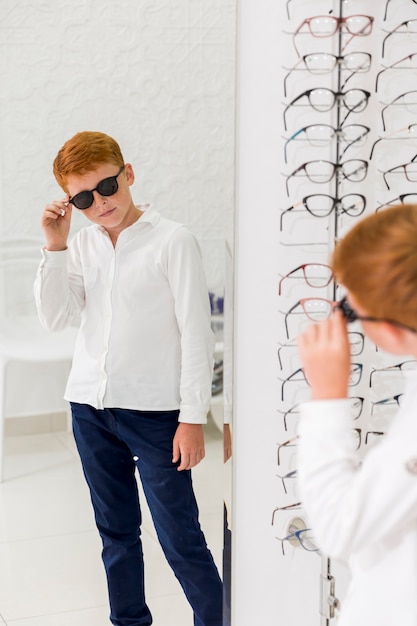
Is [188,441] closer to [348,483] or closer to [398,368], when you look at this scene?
[398,368]

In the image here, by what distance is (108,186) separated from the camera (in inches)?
63.6

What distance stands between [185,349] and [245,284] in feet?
0.55

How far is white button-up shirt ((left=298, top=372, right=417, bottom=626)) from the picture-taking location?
1014 millimetres

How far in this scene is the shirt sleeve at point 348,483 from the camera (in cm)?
101

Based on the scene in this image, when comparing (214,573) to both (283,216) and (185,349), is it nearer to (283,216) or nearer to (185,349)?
(185,349)

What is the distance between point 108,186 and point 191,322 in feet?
0.94

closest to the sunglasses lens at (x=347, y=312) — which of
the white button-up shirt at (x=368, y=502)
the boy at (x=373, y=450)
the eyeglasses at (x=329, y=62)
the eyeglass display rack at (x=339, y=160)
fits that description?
the boy at (x=373, y=450)

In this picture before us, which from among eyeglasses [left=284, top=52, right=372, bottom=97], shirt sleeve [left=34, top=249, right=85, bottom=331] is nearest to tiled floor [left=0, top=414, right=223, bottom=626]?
shirt sleeve [left=34, top=249, right=85, bottom=331]

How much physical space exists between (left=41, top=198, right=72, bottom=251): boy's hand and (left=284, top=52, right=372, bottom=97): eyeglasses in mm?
Answer: 444

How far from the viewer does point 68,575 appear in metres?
1.77

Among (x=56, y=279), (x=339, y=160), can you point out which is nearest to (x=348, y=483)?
(x=339, y=160)

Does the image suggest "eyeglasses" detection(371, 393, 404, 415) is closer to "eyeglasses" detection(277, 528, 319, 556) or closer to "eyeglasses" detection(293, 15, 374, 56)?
"eyeglasses" detection(277, 528, 319, 556)

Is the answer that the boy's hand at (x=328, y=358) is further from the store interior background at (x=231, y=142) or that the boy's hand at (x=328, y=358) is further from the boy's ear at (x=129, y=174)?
the boy's ear at (x=129, y=174)

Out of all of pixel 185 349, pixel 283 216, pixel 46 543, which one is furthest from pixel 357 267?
pixel 46 543
